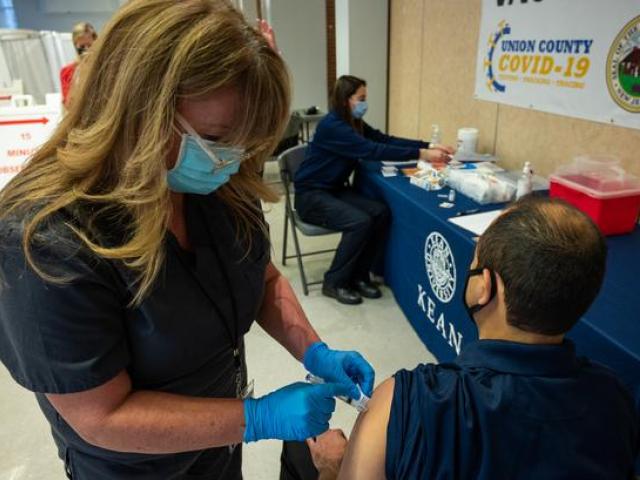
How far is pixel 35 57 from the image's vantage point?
626 centimetres

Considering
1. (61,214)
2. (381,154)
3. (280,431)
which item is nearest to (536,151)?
(381,154)

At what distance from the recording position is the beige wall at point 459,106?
6.91 ft

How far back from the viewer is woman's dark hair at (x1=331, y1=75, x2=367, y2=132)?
287 cm

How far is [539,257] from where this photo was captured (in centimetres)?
76

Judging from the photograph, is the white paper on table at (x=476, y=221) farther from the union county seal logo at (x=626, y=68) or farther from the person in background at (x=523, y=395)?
the person in background at (x=523, y=395)

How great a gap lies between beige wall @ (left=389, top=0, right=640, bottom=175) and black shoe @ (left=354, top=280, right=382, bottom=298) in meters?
1.06

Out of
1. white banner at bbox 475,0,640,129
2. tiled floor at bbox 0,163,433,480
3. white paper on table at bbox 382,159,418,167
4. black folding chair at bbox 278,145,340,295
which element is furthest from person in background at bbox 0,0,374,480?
white paper on table at bbox 382,159,418,167

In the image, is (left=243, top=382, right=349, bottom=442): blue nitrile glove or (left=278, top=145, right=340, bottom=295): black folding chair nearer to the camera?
(left=243, top=382, right=349, bottom=442): blue nitrile glove

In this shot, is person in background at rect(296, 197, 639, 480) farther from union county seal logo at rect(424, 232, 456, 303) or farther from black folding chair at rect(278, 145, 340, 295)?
black folding chair at rect(278, 145, 340, 295)

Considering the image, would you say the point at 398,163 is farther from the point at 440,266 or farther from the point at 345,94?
the point at 440,266

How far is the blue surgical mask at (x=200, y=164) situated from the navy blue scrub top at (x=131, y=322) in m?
0.07

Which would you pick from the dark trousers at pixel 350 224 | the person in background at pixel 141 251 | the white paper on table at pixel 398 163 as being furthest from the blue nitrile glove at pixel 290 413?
the white paper on table at pixel 398 163

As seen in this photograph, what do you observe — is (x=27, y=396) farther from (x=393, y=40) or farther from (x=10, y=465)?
(x=393, y=40)

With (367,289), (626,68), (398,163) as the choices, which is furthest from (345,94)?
(626,68)
